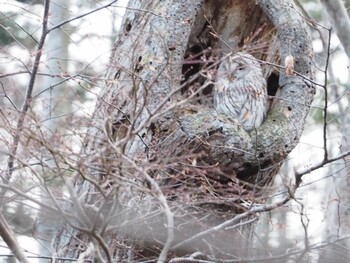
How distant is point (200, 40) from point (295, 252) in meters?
2.03

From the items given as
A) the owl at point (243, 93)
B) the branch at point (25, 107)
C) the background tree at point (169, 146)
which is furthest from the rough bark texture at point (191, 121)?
the branch at point (25, 107)

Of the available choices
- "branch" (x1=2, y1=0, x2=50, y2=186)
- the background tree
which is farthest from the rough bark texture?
"branch" (x1=2, y1=0, x2=50, y2=186)

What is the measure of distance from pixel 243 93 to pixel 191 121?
1.16 meters

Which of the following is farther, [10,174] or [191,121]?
[191,121]

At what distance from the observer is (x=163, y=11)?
5.47 m

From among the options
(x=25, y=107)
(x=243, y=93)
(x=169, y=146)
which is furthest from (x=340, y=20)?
(x=25, y=107)

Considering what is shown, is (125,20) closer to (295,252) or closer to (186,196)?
(186,196)

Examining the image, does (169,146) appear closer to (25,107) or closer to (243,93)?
(25,107)

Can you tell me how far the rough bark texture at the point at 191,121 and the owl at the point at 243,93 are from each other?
0.12 meters

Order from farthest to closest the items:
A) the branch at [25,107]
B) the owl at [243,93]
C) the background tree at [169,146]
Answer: the owl at [243,93] < the branch at [25,107] < the background tree at [169,146]

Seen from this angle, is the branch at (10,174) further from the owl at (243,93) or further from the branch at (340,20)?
the branch at (340,20)

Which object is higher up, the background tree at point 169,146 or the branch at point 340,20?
the branch at point 340,20

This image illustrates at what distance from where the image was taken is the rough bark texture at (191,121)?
4.55 metres

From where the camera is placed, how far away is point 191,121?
517 centimetres
